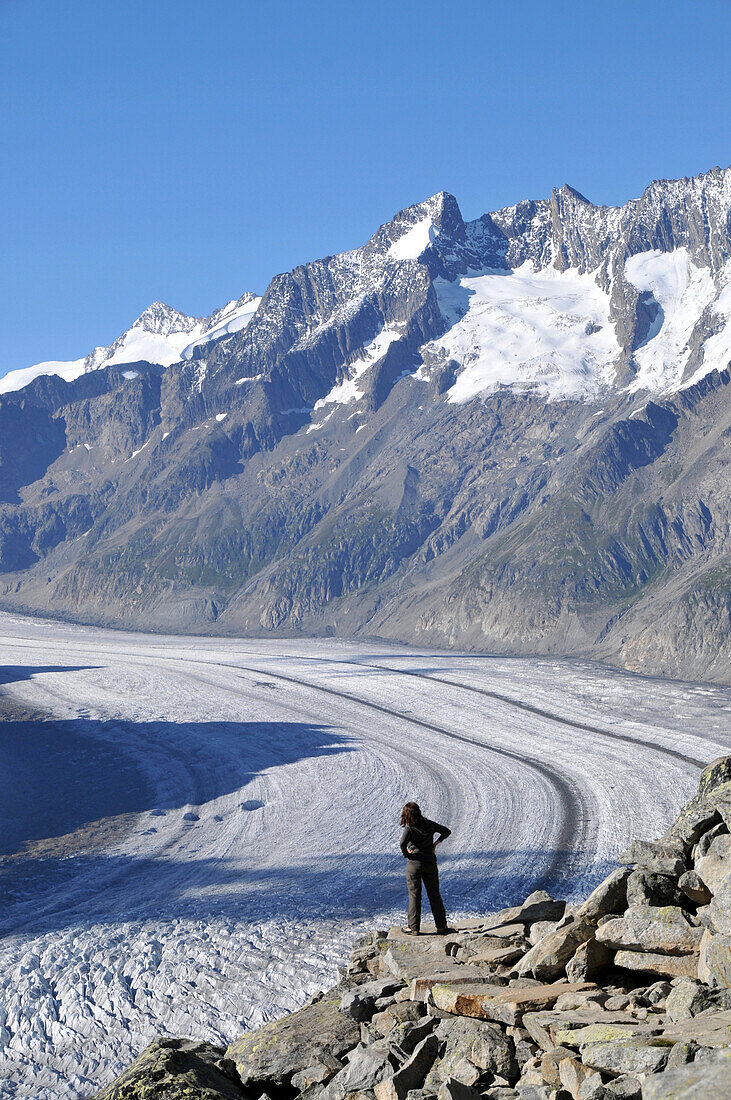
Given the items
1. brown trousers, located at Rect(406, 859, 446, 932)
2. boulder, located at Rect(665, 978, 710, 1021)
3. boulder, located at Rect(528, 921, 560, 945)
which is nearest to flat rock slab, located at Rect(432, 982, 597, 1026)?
boulder, located at Rect(665, 978, 710, 1021)

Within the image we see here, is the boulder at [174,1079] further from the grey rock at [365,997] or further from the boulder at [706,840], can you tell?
the boulder at [706,840]

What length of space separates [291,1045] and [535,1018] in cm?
420

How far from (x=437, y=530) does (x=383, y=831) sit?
155 m

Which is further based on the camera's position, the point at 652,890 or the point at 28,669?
the point at 28,669

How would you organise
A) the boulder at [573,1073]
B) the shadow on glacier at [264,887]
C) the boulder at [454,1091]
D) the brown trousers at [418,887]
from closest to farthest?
the boulder at [573,1073] → the boulder at [454,1091] → the brown trousers at [418,887] → the shadow on glacier at [264,887]

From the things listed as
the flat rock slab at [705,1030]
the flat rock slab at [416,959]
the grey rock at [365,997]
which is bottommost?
the grey rock at [365,997]

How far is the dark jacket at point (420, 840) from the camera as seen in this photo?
1672 cm

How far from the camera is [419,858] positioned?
16.9 metres

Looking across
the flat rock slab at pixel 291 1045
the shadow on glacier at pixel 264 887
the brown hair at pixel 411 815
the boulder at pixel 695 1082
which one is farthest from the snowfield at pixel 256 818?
the boulder at pixel 695 1082

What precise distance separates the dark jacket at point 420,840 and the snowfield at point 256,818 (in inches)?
303

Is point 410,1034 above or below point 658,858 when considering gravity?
below

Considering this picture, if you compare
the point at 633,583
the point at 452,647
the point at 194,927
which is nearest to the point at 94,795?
the point at 194,927

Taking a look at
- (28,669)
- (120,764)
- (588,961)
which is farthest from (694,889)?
(28,669)

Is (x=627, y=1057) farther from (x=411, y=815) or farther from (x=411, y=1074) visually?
(x=411, y=815)
